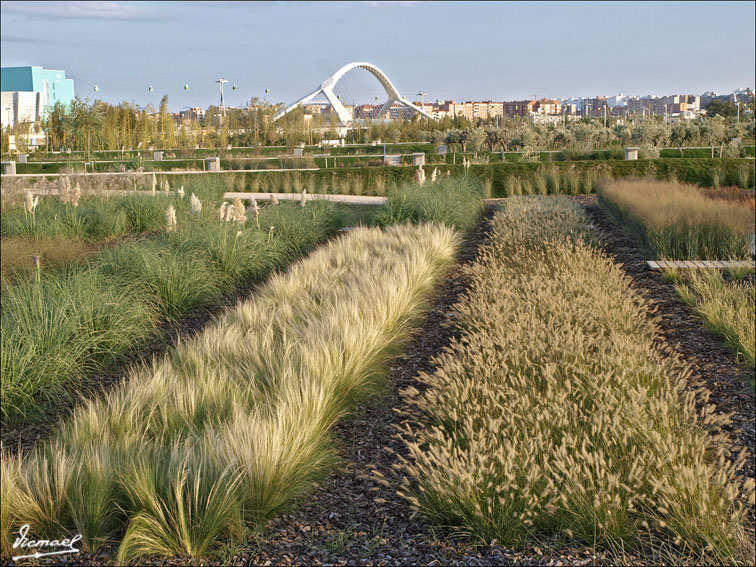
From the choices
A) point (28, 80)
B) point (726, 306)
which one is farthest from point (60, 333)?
point (28, 80)

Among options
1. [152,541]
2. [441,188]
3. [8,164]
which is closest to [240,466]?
[152,541]

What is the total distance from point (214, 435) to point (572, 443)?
1435mm

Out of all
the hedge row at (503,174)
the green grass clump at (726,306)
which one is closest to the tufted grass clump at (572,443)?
the green grass clump at (726,306)

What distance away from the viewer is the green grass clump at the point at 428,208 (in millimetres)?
10062

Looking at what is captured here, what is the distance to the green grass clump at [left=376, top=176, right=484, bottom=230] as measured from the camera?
10.1 metres

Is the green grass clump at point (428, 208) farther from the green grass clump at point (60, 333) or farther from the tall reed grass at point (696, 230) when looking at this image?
the green grass clump at point (60, 333)

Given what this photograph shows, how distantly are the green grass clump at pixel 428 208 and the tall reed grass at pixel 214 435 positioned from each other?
4661 mm

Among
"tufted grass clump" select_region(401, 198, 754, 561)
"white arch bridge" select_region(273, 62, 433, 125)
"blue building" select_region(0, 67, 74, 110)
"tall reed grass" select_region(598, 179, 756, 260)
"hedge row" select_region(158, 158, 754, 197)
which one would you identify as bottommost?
"tufted grass clump" select_region(401, 198, 754, 561)

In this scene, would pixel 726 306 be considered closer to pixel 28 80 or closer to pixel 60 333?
pixel 60 333

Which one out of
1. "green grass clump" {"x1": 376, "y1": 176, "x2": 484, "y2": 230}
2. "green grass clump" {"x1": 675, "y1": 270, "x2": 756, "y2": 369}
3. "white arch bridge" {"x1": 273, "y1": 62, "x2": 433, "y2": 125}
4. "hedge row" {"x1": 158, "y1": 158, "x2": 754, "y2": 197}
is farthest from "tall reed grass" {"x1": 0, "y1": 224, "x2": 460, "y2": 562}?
"white arch bridge" {"x1": 273, "y1": 62, "x2": 433, "y2": 125}

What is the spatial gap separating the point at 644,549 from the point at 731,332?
271 cm

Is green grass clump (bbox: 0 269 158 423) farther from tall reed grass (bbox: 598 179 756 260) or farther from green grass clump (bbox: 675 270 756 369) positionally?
tall reed grass (bbox: 598 179 756 260)

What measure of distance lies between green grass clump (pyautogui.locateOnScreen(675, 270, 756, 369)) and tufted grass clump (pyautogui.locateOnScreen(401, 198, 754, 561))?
0.46 metres

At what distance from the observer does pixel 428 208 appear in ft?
33.0
